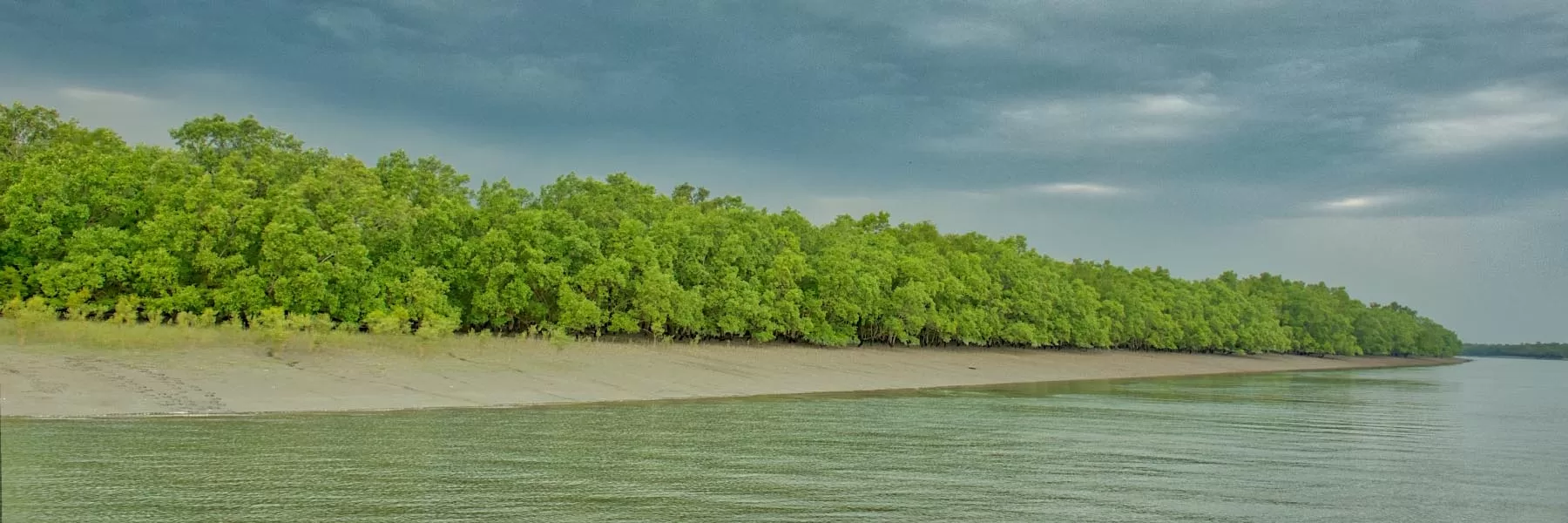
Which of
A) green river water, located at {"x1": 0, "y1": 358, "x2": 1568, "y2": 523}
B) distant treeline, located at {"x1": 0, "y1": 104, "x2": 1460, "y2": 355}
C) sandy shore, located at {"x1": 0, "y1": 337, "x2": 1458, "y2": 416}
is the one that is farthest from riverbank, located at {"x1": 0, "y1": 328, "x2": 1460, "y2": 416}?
distant treeline, located at {"x1": 0, "y1": 104, "x2": 1460, "y2": 355}

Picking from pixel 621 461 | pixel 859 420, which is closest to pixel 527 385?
pixel 859 420

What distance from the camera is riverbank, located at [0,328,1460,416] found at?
2889 cm

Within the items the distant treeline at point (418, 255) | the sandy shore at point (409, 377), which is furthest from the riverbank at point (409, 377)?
the distant treeline at point (418, 255)

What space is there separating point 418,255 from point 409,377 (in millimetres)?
24336

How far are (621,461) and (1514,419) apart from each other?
138 ft

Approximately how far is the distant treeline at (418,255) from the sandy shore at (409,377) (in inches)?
207

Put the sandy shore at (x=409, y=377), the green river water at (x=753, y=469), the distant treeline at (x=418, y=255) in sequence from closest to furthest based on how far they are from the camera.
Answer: the green river water at (x=753, y=469)
the sandy shore at (x=409, y=377)
the distant treeline at (x=418, y=255)

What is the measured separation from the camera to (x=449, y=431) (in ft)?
84.9

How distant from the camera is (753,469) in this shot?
21.0 meters

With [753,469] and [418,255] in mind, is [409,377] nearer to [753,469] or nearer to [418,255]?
[753,469]

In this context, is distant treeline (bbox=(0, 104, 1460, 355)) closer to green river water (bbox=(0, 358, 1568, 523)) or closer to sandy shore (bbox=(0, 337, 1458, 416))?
sandy shore (bbox=(0, 337, 1458, 416))

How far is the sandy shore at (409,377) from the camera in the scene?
28.8 m

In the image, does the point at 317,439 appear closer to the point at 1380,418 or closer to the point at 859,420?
the point at 859,420

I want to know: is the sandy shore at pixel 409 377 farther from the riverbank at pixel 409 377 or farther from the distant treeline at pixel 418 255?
the distant treeline at pixel 418 255
